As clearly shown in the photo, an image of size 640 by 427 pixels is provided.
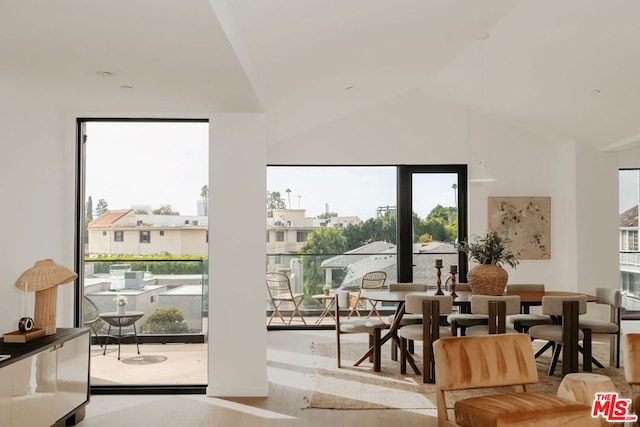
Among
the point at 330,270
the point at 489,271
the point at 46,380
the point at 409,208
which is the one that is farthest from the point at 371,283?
the point at 46,380

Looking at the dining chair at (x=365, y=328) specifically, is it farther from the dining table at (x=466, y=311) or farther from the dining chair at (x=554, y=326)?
the dining chair at (x=554, y=326)

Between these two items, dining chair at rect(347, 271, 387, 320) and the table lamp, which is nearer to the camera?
the table lamp

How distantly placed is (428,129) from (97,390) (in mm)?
5513

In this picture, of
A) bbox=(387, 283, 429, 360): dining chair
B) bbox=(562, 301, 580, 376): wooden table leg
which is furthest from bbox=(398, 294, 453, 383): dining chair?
bbox=(562, 301, 580, 376): wooden table leg

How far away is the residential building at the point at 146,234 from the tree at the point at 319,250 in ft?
11.4

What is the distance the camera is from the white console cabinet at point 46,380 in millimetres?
3512

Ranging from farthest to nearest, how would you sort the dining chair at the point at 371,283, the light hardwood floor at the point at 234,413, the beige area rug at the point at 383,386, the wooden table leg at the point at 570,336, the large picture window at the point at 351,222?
the large picture window at the point at 351,222, the dining chair at the point at 371,283, the wooden table leg at the point at 570,336, the beige area rug at the point at 383,386, the light hardwood floor at the point at 234,413

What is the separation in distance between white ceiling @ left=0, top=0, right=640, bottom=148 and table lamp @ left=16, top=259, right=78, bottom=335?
131 cm

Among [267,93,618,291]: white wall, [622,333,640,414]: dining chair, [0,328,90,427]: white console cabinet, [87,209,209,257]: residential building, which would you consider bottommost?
[0,328,90,427]: white console cabinet

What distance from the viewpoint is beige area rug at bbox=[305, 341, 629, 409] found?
16.8 ft

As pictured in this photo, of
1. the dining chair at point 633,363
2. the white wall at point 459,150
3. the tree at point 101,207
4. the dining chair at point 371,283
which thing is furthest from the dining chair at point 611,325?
the tree at point 101,207

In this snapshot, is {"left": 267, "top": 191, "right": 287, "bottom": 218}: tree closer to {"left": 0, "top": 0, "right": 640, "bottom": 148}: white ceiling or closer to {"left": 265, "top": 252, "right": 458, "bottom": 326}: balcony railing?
{"left": 265, "top": 252, "right": 458, "bottom": 326}: balcony railing

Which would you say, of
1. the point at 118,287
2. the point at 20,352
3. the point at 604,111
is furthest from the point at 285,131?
the point at 20,352

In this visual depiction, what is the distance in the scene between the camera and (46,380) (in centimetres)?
395
